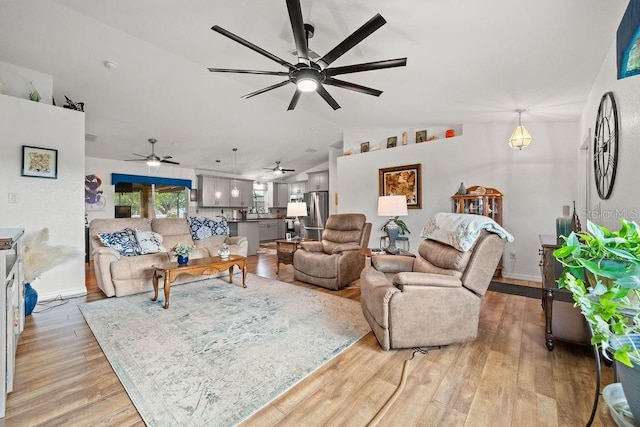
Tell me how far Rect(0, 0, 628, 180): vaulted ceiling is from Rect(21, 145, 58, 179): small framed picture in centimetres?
105

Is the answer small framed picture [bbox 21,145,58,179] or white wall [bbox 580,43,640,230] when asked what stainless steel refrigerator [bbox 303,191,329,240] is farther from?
white wall [bbox 580,43,640,230]

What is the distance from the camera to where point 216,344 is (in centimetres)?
213

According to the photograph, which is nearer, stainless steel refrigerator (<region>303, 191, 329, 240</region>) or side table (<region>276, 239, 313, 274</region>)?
side table (<region>276, 239, 313, 274</region>)

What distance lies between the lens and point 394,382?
1.65 meters

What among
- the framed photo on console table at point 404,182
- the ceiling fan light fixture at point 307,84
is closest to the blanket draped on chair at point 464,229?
the ceiling fan light fixture at point 307,84

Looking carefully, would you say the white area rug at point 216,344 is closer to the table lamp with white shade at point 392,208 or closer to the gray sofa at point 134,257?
the gray sofa at point 134,257

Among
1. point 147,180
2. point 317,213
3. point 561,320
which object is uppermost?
point 147,180

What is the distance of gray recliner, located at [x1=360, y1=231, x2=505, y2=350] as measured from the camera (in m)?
1.97

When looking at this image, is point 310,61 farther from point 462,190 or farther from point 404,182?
point 404,182

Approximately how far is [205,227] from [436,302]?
405cm

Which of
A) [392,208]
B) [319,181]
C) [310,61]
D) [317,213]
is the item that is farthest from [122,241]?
[319,181]

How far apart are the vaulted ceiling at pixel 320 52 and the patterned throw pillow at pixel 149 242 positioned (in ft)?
7.07

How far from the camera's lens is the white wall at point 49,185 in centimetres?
305

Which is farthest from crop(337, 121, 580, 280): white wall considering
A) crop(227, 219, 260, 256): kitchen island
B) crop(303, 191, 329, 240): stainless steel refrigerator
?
crop(227, 219, 260, 256): kitchen island
